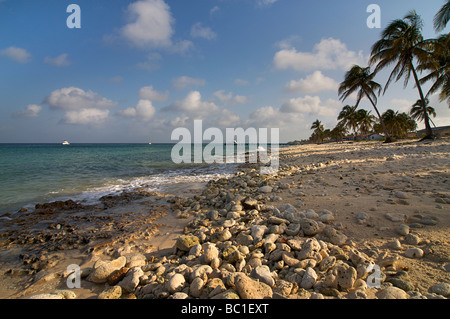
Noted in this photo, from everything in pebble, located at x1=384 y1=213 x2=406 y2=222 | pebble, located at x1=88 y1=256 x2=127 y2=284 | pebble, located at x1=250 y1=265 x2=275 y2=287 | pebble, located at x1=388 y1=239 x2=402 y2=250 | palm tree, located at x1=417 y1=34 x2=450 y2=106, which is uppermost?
palm tree, located at x1=417 y1=34 x2=450 y2=106

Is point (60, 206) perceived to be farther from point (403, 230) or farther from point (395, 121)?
point (395, 121)

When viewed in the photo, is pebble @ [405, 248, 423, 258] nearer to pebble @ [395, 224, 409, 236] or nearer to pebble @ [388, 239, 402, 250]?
pebble @ [388, 239, 402, 250]

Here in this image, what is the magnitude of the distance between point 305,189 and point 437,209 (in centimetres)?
294

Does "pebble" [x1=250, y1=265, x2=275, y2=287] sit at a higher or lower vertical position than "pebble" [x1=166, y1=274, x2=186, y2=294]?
higher

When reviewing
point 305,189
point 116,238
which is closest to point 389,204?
point 305,189

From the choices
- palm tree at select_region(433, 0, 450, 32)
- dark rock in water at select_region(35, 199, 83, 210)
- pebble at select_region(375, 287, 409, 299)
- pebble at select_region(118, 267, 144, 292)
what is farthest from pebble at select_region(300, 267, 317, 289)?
palm tree at select_region(433, 0, 450, 32)

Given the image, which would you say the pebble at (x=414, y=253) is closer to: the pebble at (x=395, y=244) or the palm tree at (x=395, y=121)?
the pebble at (x=395, y=244)

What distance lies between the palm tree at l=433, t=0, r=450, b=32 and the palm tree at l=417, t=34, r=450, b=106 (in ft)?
5.78

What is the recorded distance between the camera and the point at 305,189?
615 cm

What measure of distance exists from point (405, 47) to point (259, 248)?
2688 centimetres

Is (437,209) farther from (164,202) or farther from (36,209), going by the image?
(36,209)

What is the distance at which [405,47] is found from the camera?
18.8 metres

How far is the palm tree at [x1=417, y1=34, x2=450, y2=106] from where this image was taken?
1715 cm

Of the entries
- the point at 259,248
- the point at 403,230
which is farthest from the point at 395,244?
the point at 259,248
